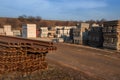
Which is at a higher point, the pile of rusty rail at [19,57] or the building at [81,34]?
the building at [81,34]

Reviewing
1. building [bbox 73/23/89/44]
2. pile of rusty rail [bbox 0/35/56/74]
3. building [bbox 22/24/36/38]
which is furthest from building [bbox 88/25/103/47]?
pile of rusty rail [bbox 0/35/56/74]

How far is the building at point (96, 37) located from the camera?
2013 cm

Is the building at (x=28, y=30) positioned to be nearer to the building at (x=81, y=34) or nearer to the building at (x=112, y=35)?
the building at (x=81, y=34)

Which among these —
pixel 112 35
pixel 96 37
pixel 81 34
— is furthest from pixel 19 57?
pixel 81 34

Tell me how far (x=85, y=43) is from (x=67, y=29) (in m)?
7.67

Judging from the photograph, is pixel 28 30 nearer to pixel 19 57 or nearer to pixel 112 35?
pixel 112 35

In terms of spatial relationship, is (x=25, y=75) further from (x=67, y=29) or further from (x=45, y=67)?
(x=67, y=29)

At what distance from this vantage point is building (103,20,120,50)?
17.0 meters

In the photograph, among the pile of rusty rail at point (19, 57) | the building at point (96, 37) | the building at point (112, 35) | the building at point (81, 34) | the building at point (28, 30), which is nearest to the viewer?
the pile of rusty rail at point (19, 57)

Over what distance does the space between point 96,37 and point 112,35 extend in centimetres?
317

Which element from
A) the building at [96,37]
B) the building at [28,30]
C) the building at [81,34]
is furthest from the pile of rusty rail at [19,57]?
the building at [28,30]

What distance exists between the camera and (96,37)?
67.7 ft

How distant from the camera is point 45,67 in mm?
9570

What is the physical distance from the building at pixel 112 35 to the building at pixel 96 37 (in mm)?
1310
